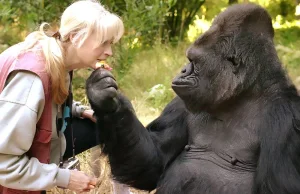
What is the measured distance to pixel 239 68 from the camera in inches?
93.0

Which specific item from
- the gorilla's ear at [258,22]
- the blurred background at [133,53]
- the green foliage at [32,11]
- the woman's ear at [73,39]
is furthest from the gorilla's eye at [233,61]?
the green foliage at [32,11]

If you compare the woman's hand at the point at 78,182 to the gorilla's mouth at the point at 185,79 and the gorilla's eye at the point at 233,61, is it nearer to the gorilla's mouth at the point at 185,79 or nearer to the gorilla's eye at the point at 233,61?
the gorilla's mouth at the point at 185,79

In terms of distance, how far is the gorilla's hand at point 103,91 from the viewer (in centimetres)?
244

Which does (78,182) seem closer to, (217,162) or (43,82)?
(43,82)

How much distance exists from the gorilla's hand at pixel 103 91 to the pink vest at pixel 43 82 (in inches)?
7.4

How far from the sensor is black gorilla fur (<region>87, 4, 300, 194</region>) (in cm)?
229

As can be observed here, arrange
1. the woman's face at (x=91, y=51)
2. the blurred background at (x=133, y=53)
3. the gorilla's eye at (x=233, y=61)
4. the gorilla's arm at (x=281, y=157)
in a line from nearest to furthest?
the gorilla's arm at (x=281, y=157)
the gorilla's eye at (x=233, y=61)
the woman's face at (x=91, y=51)
the blurred background at (x=133, y=53)

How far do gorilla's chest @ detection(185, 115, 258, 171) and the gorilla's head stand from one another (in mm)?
136

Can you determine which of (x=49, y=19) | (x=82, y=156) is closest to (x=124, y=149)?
(x=82, y=156)

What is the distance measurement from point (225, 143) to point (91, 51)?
0.71 meters

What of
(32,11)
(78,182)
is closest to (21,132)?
(78,182)

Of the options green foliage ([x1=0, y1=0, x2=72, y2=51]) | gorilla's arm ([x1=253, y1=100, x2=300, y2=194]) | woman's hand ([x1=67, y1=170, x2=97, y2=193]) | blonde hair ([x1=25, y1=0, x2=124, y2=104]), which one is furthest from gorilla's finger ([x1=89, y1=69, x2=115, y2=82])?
green foliage ([x1=0, y1=0, x2=72, y2=51])

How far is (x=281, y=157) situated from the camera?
7.45 feet

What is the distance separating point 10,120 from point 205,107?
82 centimetres
